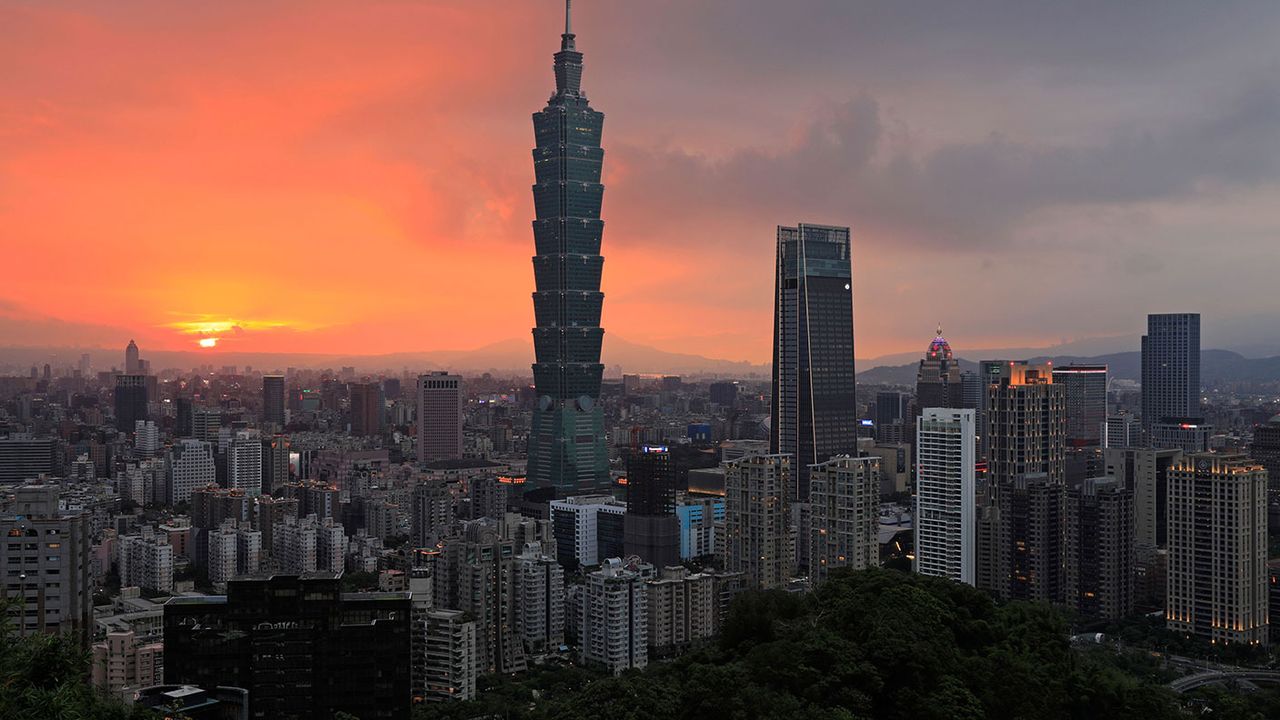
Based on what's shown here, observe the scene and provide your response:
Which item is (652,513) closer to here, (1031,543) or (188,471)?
(1031,543)

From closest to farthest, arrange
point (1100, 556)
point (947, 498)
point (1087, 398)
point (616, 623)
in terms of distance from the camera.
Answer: point (616, 623)
point (1100, 556)
point (947, 498)
point (1087, 398)

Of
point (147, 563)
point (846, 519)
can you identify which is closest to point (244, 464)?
point (147, 563)

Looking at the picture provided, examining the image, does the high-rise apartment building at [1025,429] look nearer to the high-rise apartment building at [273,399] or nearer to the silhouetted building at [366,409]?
the silhouetted building at [366,409]

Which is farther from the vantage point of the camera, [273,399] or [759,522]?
[273,399]

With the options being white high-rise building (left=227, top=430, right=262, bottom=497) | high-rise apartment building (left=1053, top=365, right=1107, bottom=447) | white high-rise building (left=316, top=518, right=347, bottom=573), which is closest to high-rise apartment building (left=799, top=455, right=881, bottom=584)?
white high-rise building (left=316, top=518, right=347, bottom=573)

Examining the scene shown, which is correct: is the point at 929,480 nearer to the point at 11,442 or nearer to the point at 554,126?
the point at 554,126

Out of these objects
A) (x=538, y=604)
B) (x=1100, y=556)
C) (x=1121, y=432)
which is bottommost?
(x=538, y=604)

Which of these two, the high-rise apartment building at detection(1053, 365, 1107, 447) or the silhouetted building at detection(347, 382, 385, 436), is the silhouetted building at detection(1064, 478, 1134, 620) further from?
the silhouetted building at detection(347, 382, 385, 436)
